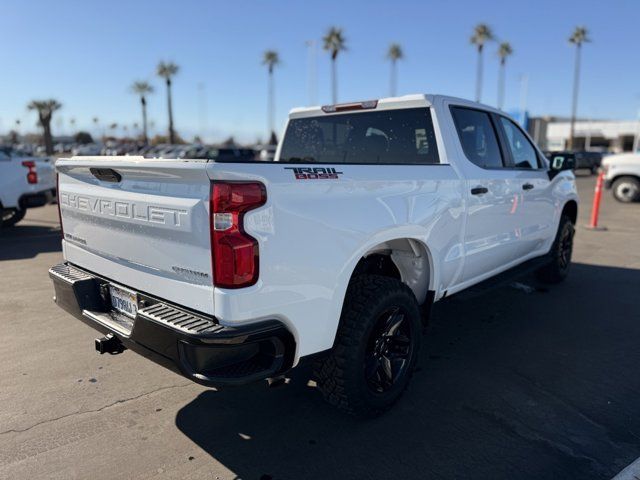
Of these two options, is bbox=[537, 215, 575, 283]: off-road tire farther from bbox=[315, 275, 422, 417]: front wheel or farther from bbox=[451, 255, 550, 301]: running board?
bbox=[315, 275, 422, 417]: front wheel

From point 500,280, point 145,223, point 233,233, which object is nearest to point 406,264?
point 500,280

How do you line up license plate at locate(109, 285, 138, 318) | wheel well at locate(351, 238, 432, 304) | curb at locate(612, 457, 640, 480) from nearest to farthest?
1. curb at locate(612, 457, 640, 480)
2. license plate at locate(109, 285, 138, 318)
3. wheel well at locate(351, 238, 432, 304)

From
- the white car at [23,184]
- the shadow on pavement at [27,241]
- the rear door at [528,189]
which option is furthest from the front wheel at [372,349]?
the white car at [23,184]

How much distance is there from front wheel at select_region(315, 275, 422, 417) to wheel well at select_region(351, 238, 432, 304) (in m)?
0.37

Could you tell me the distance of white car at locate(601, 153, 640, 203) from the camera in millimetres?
14892

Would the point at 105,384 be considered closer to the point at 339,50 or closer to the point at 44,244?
the point at 44,244

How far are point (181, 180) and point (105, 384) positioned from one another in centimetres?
196

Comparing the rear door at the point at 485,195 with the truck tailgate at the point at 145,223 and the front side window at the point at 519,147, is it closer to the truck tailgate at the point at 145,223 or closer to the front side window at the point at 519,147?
the front side window at the point at 519,147

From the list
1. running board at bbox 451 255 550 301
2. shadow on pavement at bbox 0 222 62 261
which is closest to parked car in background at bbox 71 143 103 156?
shadow on pavement at bbox 0 222 62 261

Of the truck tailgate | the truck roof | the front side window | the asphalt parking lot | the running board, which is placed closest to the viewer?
the truck tailgate

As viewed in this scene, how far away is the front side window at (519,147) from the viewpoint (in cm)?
484

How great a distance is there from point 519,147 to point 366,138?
6.01ft

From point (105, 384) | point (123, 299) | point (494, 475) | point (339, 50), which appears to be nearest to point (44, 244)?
point (105, 384)

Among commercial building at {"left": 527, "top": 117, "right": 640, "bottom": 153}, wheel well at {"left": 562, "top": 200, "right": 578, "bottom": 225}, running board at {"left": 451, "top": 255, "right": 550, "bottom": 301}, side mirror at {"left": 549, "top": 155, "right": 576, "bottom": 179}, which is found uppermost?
commercial building at {"left": 527, "top": 117, "right": 640, "bottom": 153}
